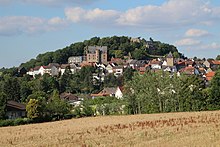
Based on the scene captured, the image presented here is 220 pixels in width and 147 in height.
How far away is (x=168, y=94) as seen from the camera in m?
69.5

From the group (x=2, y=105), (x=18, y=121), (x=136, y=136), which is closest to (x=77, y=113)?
(x=2, y=105)

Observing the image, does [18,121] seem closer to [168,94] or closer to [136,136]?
[168,94]

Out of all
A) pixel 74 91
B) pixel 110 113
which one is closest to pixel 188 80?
pixel 110 113

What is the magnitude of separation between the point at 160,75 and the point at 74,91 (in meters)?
74.7

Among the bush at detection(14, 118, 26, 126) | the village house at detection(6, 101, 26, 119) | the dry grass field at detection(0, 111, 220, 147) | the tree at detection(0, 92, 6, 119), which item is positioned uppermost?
the dry grass field at detection(0, 111, 220, 147)

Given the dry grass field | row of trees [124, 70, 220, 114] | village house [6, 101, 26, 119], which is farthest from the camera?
village house [6, 101, 26, 119]

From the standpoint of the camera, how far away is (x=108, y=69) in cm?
19475

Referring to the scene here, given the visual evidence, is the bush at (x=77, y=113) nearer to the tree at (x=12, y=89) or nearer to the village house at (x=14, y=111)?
the village house at (x=14, y=111)

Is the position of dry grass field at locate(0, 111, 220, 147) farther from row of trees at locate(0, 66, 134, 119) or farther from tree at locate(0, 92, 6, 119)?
row of trees at locate(0, 66, 134, 119)

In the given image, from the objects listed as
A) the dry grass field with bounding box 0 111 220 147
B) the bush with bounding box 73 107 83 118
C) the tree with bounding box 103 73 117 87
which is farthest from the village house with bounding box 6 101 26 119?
the tree with bounding box 103 73 117 87

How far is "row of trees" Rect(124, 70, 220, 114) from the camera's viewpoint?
67.7 metres

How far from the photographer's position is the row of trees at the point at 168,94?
67.7 m

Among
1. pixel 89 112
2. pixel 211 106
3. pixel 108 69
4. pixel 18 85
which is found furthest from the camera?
pixel 108 69

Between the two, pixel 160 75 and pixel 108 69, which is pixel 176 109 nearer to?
pixel 160 75
